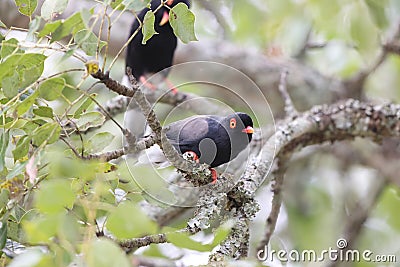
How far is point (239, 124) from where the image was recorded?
130cm

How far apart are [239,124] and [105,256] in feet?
2.18

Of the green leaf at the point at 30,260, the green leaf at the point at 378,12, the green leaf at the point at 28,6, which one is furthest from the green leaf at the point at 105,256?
the green leaf at the point at 378,12

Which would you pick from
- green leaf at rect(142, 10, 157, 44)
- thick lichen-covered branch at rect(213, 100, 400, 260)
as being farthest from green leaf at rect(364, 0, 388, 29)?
green leaf at rect(142, 10, 157, 44)

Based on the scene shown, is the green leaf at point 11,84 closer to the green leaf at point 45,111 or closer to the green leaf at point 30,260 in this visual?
the green leaf at point 45,111

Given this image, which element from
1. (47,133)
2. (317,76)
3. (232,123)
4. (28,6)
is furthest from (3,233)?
(317,76)

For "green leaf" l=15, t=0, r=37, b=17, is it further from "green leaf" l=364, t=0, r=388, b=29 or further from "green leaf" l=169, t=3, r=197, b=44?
"green leaf" l=364, t=0, r=388, b=29

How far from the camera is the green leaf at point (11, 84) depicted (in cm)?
97

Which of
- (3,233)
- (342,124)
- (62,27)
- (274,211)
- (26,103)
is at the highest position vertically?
(62,27)

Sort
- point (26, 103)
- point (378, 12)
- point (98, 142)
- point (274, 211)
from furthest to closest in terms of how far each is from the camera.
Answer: point (378, 12)
point (274, 211)
point (98, 142)
point (26, 103)

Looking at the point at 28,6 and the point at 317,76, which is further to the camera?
the point at 317,76

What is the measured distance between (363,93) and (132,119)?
5.85 ft

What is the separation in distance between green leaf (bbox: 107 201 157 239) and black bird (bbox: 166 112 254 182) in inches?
16.2

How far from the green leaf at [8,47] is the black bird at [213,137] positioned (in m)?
0.33

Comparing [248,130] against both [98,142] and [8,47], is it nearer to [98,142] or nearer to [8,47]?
[98,142]
